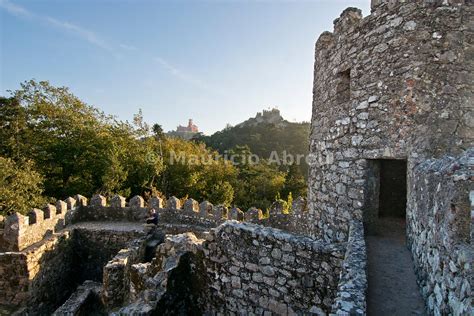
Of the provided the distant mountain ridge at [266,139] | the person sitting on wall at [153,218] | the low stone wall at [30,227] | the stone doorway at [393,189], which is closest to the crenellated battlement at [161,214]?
the low stone wall at [30,227]

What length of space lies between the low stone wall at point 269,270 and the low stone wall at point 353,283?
0.20 m

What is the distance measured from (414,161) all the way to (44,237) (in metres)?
11.5

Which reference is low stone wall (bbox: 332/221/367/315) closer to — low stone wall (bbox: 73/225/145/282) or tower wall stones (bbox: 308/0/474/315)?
tower wall stones (bbox: 308/0/474/315)

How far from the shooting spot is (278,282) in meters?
3.39

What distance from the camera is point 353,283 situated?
2314mm

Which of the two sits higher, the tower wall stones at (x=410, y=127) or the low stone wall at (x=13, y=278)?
the tower wall stones at (x=410, y=127)

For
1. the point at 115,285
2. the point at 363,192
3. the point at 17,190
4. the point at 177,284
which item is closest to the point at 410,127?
the point at 363,192

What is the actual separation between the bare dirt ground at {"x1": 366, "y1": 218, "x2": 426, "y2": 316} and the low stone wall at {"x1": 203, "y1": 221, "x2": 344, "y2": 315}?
17.2 inches

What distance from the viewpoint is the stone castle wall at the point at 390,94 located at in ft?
10.9

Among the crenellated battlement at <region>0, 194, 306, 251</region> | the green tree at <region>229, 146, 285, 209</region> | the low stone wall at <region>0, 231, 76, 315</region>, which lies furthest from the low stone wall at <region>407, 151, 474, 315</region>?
the green tree at <region>229, 146, 285, 209</region>

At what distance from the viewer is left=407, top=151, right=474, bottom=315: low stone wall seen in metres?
1.57

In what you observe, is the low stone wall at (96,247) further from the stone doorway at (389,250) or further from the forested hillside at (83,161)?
the stone doorway at (389,250)

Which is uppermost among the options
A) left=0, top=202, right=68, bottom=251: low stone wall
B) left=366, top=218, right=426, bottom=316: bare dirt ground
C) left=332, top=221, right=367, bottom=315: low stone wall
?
left=332, top=221, right=367, bottom=315: low stone wall

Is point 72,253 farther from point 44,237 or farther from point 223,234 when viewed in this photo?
point 223,234
